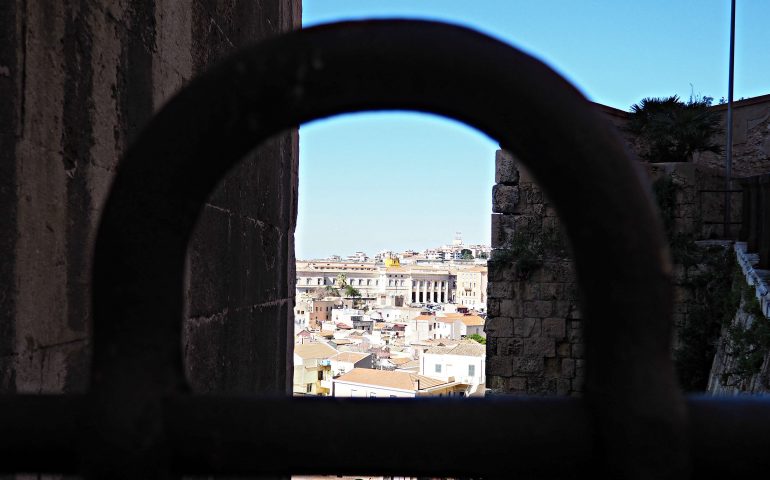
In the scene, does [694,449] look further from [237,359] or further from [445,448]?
[237,359]

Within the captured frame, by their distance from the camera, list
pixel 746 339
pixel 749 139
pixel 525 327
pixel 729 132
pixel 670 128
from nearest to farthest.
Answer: pixel 746 339 → pixel 525 327 → pixel 670 128 → pixel 729 132 → pixel 749 139

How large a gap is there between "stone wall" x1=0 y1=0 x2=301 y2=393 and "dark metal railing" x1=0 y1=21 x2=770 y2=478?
2.83 ft

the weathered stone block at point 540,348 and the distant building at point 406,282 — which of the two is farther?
the distant building at point 406,282

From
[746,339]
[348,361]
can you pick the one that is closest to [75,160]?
[746,339]

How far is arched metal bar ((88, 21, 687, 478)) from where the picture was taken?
0.59 metres

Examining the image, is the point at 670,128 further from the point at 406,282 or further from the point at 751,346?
the point at 406,282

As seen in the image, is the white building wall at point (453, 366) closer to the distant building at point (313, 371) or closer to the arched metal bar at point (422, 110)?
the distant building at point (313, 371)

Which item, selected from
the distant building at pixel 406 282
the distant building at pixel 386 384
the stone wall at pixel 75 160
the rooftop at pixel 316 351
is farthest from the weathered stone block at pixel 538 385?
the distant building at pixel 406 282

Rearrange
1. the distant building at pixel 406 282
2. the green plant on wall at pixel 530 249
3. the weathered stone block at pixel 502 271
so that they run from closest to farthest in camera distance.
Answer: the green plant on wall at pixel 530 249 < the weathered stone block at pixel 502 271 < the distant building at pixel 406 282

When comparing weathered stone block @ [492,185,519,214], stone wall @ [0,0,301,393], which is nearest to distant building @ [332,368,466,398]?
weathered stone block @ [492,185,519,214]

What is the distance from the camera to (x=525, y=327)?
1006cm

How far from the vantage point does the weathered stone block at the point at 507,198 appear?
1023 cm

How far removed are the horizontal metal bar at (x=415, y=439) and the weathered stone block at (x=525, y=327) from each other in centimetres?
958

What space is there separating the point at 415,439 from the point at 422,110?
0.27 metres
